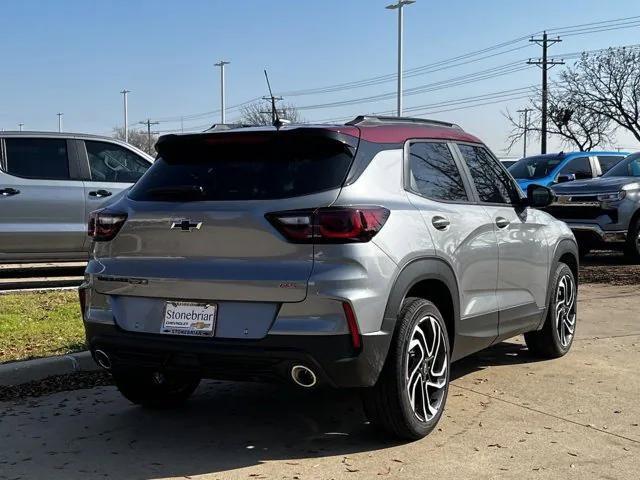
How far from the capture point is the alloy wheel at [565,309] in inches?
255

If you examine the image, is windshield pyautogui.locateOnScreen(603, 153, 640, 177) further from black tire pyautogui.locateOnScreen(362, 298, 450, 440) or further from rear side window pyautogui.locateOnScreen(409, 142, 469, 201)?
black tire pyautogui.locateOnScreen(362, 298, 450, 440)

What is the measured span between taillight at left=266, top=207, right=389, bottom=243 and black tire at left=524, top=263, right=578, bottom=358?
114 inches

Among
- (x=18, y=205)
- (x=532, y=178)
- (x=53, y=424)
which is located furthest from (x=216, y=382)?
(x=532, y=178)

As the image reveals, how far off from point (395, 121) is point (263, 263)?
4.63 feet

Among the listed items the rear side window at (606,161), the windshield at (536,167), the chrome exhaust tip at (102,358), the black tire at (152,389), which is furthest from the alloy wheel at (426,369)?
the rear side window at (606,161)

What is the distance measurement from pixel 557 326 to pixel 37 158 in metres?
6.56

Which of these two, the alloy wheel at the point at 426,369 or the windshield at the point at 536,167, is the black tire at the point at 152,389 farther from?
the windshield at the point at 536,167

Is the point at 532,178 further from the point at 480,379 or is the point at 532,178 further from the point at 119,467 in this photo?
the point at 119,467

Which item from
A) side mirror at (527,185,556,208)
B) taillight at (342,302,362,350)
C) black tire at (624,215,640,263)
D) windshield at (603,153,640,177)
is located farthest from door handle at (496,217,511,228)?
windshield at (603,153,640,177)

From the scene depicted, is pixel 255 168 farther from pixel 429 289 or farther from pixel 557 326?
pixel 557 326

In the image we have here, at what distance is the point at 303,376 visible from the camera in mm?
3959

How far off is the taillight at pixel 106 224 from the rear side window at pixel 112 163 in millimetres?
5600

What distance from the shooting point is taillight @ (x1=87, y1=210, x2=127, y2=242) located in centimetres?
441

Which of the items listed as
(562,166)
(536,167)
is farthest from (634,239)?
(536,167)
